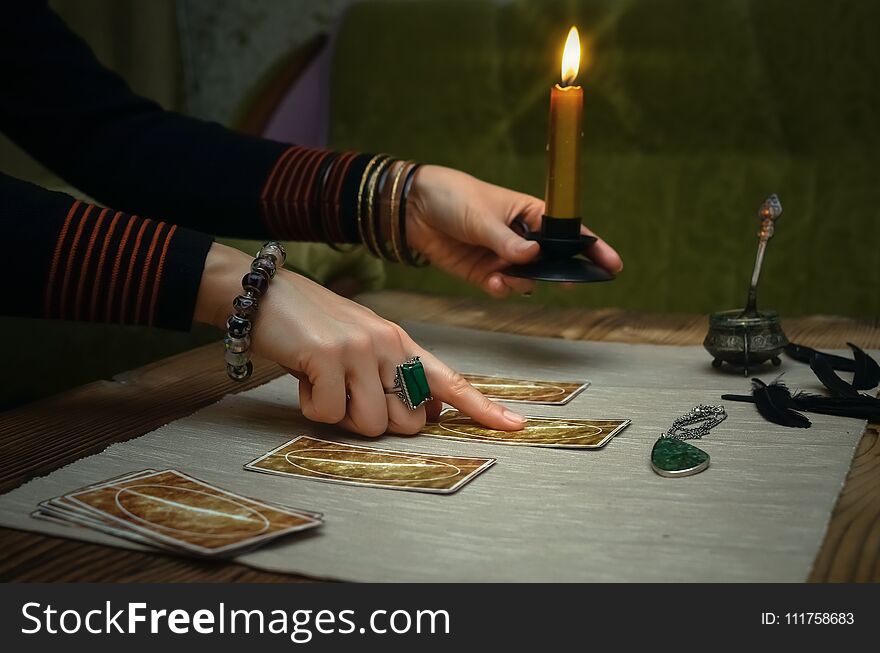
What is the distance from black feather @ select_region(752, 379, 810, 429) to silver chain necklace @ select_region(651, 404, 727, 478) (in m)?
0.05

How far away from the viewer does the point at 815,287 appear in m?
1.75

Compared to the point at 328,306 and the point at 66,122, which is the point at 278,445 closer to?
the point at 328,306

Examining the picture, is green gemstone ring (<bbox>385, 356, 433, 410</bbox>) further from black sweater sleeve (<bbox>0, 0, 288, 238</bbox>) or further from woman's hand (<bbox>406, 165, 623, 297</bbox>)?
black sweater sleeve (<bbox>0, 0, 288, 238</bbox>)

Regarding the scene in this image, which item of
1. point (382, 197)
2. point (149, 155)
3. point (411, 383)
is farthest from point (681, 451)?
point (149, 155)

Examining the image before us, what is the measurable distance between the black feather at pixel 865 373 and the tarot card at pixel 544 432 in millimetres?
274

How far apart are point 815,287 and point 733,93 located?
37cm

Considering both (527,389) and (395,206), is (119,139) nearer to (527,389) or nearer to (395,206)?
(395,206)

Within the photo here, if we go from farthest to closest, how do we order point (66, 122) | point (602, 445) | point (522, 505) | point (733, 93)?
point (733, 93), point (66, 122), point (602, 445), point (522, 505)

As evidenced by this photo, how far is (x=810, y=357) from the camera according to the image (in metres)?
1.07

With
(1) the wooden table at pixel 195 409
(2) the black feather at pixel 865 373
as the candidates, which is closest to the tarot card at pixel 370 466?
(1) the wooden table at pixel 195 409

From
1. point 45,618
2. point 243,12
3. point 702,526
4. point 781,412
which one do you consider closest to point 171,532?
point 45,618

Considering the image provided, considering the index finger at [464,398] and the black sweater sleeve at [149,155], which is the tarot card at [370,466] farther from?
the black sweater sleeve at [149,155]

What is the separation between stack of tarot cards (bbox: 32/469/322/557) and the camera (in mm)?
635

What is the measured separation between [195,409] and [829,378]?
2.02 ft
